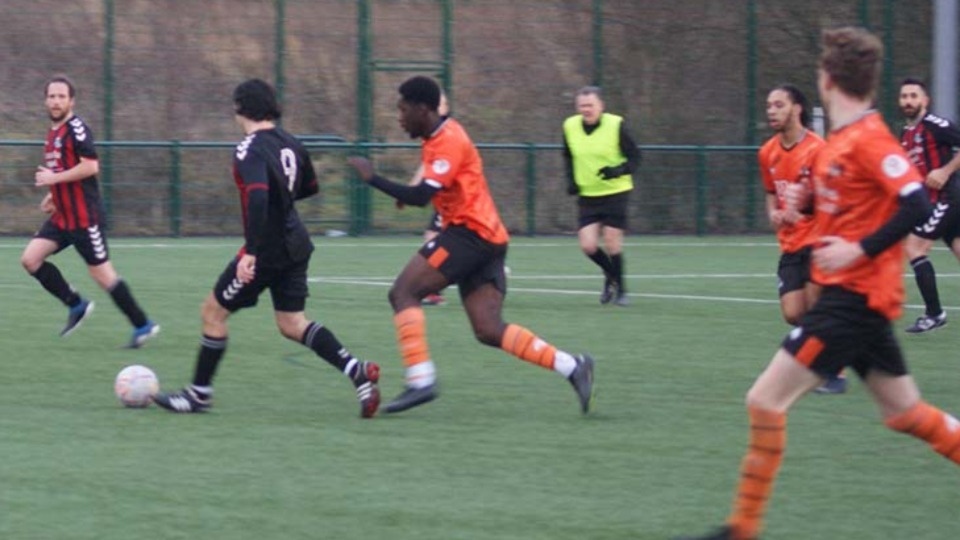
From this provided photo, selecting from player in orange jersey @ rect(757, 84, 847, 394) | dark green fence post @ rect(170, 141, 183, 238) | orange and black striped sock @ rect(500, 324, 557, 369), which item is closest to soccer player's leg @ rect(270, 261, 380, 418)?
orange and black striped sock @ rect(500, 324, 557, 369)

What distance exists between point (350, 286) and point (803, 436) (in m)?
8.33

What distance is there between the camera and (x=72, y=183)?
37.2ft

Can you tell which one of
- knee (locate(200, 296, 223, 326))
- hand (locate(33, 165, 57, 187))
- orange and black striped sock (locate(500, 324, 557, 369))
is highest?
hand (locate(33, 165, 57, 187))

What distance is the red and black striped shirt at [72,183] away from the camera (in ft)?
36.9

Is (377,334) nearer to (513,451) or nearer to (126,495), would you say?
(513,451)

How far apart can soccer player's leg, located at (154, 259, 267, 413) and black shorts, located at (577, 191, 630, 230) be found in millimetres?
6505

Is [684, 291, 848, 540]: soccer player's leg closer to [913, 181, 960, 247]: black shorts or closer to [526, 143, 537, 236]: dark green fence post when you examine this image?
[913, 181, 960, 247]: black shorts

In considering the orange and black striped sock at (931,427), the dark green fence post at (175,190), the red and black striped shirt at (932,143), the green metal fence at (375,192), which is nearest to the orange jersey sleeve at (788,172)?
the red and black striped shirt at (932,143)

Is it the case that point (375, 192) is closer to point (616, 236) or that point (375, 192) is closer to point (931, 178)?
point (616, 236)

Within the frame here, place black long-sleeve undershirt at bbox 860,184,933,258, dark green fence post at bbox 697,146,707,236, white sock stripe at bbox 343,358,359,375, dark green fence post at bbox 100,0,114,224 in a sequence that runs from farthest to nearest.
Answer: dark green fence post at bbox 697,146,707,236 → dark green fence post at bbox 100,0,114,224 → white sock stripe at bbox 343,358,359,375 → black long-sleeve undershirt at bbox 860,184,933,258

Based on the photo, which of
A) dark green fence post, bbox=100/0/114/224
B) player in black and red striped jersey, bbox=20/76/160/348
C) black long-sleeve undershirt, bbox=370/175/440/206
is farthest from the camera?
dark green fence post, bbox=100/0/114/224

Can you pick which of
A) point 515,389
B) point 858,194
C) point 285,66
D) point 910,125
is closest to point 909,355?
point 910,125

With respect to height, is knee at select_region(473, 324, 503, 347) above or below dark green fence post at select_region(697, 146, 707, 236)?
above

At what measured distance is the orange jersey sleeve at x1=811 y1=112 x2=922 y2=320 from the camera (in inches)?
219
